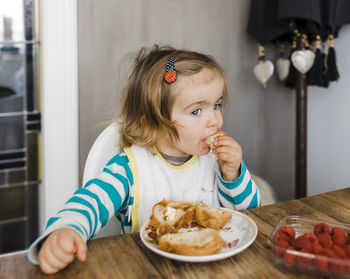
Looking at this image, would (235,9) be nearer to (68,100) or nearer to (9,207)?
(68,100)

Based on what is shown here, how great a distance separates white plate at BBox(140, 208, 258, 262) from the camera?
699 mm

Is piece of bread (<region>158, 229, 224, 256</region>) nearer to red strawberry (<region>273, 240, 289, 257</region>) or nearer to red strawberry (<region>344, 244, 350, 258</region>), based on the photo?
red strawberry (<region>273, 240, 289, 257</region>)

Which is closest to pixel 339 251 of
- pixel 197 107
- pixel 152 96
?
pixel 197 107

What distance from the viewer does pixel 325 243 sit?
0.73 m

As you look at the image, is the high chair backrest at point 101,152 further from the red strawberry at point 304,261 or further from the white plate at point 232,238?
the red strawberry at point 304,261

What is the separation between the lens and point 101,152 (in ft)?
3.91

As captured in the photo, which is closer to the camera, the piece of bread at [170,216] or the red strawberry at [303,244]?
the red strawberry at [303,244]

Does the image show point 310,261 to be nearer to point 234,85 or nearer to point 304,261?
point 304,261

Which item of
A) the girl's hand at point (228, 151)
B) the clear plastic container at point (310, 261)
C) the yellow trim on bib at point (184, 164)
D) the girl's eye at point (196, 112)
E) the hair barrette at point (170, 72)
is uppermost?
the hair barrette at point (170, 72)

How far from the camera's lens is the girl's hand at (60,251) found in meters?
0.70

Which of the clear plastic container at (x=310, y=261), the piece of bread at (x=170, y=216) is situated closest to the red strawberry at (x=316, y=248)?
the clear plastic container at (x=310, y=261)

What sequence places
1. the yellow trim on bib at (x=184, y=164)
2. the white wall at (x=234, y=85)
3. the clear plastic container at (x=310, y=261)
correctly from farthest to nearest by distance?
the white wall at (x=234, y=85) < the yellow trim on bib at (x=184, y=164) < the clear plastic container at (x=310, y=261)

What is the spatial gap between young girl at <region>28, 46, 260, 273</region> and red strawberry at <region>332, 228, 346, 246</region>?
1.23 feet

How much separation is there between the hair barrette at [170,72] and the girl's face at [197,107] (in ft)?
0.07
